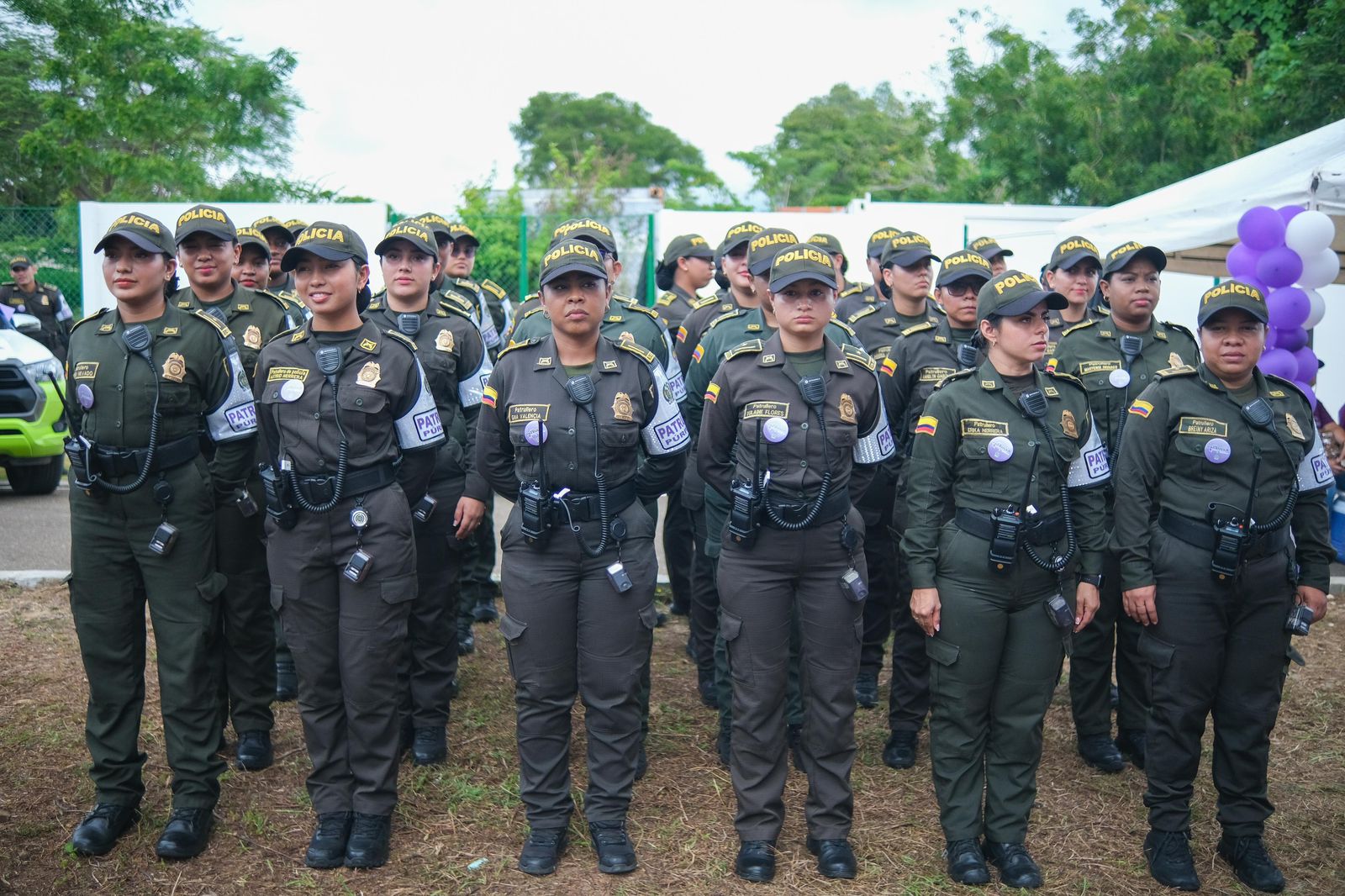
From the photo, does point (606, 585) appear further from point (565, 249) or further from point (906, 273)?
point (906, 273)

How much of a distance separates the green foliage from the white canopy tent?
128ft

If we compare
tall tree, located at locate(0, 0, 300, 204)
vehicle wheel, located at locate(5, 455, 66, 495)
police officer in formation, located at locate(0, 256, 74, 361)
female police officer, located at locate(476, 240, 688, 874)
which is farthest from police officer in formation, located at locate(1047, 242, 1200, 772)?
tall tree, located at locate(0, 0, 300, 204)

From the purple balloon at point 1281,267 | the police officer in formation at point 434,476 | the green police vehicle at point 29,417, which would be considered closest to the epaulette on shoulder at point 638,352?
the police officer in formation at point 434,476

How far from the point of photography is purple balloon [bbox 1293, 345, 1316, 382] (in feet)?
23.0

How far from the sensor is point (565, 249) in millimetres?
4754

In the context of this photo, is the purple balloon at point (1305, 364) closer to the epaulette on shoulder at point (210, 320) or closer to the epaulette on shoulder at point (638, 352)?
the epaulette on shoulder at point (638, 352)

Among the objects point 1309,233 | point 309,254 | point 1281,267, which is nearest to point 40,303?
point 309,254

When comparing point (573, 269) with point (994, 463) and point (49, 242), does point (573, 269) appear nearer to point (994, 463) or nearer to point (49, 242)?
point (994, 463)

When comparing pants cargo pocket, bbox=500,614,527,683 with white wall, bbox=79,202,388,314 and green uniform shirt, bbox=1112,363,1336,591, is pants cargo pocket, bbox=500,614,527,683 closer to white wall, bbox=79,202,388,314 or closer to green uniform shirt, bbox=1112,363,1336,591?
green uniform shirt, bbox=1112,363,1336,591

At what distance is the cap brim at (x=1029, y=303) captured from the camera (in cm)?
464

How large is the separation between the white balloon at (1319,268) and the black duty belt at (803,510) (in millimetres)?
4057

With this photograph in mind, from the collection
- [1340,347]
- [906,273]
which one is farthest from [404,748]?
[1340,347]

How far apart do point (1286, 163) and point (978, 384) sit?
4.38 metres

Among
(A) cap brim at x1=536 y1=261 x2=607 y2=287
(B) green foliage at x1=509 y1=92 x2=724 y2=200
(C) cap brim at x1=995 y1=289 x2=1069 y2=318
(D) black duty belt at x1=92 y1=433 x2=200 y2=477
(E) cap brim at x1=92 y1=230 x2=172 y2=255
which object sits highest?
(B) green foliage at x1=509 y1=92 x2=724 y2=200
